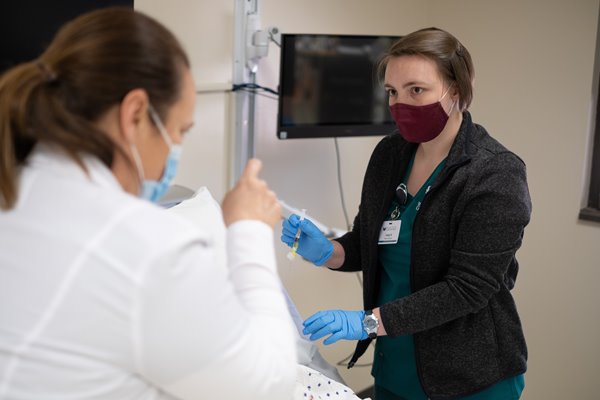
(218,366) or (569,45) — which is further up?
(569,45)

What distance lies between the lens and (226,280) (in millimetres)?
778

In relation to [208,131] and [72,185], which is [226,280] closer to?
[72,185]

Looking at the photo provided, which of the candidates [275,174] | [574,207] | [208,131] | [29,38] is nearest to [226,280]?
[29,38]

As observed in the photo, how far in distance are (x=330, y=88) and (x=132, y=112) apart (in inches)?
59.7

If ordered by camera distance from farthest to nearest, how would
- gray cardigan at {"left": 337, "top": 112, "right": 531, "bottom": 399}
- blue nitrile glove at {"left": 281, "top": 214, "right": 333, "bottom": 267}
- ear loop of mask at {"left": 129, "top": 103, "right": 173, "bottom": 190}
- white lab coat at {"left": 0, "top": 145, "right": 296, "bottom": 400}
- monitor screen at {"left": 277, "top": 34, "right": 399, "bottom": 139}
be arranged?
monitor screen at {"left": 277, "top": 34, "right": 399, "bottom": 139} → blue nitrile glove at {"left": 281, "top": 214, "right": 333, "bottom": 267} → gray cardigan at {"left": 337, "top": 112, "right": 531, "bottom": 399} → ear loop of mask at {"left": 129, "top": 103, "right": 173, "bottom": 190} → white lab coat at {"left": 0, "top": 145, "right": 296, "bottom": 400}

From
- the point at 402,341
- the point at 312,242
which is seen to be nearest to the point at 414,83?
the point at 312,242

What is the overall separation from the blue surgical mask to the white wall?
1.27 meters

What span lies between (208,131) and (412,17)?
1274mm

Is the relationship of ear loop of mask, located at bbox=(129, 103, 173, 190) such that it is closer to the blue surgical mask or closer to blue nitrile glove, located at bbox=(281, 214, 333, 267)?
the blue surgical mask

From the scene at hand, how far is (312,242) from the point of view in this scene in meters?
1.67

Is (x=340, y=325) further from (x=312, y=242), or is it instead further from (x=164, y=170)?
(x=164, y=170)

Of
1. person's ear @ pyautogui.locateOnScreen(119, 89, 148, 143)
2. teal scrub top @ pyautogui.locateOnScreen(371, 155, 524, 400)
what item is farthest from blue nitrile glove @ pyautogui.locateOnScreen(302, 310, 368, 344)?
person's ear @ pyautogui.locateOnScreen(119, 89, 148, 143)

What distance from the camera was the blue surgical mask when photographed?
2.66 feet

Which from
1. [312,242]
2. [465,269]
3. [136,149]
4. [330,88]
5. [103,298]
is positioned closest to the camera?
[103,298]
